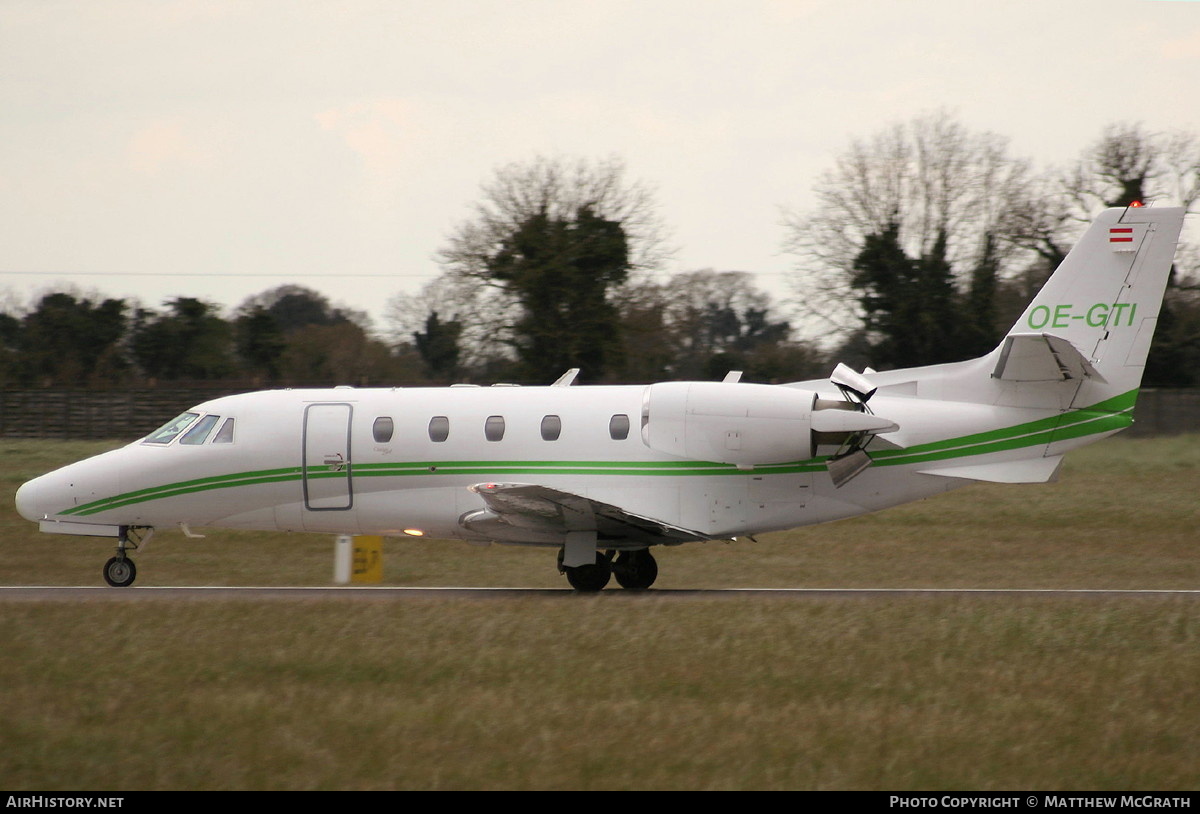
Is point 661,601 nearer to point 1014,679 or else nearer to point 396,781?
point 1014,679

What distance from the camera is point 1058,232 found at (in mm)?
43094

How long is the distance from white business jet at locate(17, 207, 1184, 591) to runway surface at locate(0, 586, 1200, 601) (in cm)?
73

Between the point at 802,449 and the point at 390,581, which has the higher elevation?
the point at 802,449

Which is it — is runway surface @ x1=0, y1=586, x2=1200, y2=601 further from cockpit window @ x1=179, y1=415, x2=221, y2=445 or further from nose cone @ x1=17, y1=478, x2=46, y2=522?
cockpit window @ x1=179, y1=415, x2=221, y2=445

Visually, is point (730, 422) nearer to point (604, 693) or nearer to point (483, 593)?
point (483, 593)

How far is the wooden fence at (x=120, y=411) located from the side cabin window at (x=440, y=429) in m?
→ 17.9

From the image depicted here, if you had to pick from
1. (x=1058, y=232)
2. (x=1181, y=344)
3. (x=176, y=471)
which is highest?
(x=1058, y=232)

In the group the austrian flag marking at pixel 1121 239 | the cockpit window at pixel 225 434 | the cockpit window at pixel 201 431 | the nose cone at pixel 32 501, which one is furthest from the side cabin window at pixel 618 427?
the nose cone at pixel 32 501

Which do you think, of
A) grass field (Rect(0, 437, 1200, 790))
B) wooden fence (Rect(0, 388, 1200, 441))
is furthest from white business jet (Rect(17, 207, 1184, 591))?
wooden fence (Rect(0, 388, 1200, 441))

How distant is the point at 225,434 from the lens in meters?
17.0

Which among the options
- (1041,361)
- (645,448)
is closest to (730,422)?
(645,448)

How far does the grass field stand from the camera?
830 cm
